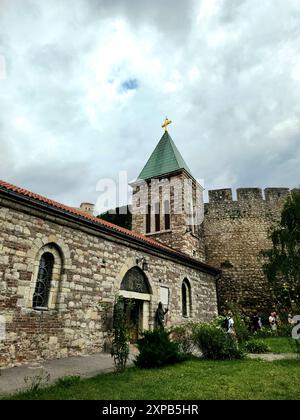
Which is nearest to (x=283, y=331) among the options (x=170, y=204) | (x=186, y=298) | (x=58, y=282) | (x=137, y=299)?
(x=186, y=298)

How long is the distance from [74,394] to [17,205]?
15.4 feet

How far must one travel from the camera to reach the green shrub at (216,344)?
317 inches

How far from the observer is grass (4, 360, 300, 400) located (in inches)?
183

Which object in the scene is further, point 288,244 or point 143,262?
point 288,244

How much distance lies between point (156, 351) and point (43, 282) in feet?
11.4

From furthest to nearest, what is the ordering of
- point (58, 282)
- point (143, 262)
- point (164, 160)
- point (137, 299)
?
point (164, 160) → point (143, 262) → point (137, 299) → point (58, 282)

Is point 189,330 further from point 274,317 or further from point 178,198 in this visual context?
point 178,198

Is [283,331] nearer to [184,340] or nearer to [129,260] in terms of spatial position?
[184,340]

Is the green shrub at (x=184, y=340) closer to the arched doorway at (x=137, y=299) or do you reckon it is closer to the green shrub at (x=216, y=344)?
the green shrub at (x=216, y=344)

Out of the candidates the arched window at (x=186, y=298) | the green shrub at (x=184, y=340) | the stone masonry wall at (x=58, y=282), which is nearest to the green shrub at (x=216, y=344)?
the green shrub at (x=184, y=340)

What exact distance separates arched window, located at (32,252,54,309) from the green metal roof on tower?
42.0 feet

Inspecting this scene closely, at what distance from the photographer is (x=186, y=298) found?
1436cm
